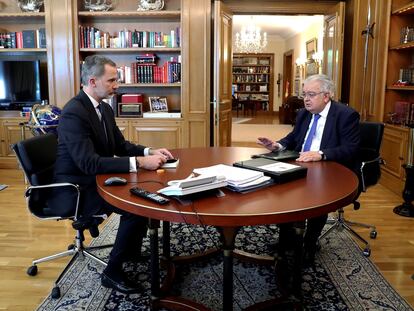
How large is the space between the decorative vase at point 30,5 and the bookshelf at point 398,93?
4184 millimetres

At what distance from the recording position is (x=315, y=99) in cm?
275

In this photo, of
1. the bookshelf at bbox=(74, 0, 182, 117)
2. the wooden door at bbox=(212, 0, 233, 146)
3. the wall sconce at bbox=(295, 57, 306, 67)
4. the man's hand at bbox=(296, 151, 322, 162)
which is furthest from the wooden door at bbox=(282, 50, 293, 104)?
the man's hand at bbox=(296, 151, 322, 162)

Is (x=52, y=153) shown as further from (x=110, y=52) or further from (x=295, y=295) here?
(x=110, y=52)

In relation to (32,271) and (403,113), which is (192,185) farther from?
(403,113)

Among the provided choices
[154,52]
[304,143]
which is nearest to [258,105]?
[154,52]

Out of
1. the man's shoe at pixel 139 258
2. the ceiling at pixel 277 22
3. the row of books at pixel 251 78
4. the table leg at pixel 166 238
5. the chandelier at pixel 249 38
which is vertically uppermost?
the ceiling at pixel 277 22

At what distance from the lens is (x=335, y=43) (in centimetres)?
511

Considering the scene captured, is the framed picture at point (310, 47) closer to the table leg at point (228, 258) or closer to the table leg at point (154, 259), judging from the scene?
the table leg at point (154, 259)

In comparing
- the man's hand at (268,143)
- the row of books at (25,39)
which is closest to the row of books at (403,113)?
the man's hand at (268,143)

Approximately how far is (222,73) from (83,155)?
3.26 meters

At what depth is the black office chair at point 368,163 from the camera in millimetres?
2919

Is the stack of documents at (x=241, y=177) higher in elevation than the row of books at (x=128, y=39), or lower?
lower

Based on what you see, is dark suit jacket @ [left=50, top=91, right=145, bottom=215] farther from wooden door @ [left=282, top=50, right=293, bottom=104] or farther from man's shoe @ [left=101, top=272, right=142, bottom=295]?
wooden door @ [left=282, top=50, right=293, bottom=104]

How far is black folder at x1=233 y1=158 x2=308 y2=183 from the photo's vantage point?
6.23 feet
